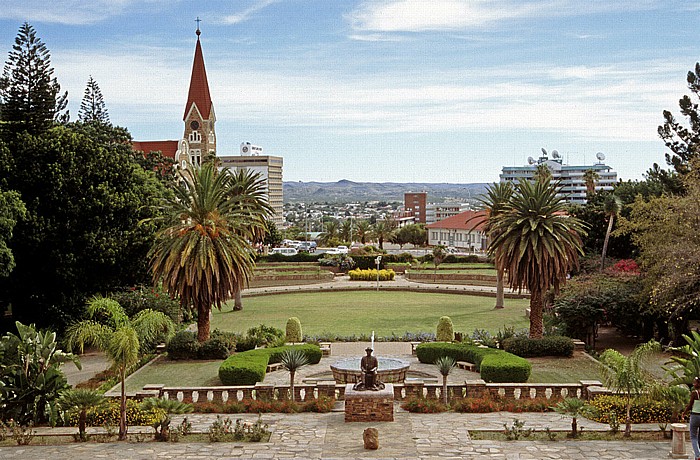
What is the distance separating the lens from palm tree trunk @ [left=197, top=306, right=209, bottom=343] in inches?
1055

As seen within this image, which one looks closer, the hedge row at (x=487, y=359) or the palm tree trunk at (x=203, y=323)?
the hedge row at (x=487, y=359)

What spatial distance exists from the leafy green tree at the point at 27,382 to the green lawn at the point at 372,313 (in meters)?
16.3

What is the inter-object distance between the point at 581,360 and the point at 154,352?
15.0 meters

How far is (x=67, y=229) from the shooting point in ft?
95.2

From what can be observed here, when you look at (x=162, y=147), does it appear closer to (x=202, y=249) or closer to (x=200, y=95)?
(x=200, y=95)

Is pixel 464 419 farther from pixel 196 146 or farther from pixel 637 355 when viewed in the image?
pixel 196 146

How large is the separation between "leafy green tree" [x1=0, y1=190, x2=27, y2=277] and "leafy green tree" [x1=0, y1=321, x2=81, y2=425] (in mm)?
9081

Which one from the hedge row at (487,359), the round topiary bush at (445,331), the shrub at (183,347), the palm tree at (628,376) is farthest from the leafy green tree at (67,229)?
the palm tree at (628,376)

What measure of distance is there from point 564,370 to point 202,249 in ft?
40.9

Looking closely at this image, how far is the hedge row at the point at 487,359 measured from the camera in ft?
71.7

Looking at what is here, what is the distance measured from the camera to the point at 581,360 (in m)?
26.1

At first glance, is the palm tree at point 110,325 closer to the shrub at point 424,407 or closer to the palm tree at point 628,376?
the shrub at point 424,407

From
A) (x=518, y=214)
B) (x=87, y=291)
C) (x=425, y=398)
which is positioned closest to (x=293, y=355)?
(x=425, y=398)

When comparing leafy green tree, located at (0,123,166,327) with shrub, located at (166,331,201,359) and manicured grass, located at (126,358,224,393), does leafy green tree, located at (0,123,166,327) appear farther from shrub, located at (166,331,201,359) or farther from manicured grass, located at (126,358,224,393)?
manicured grass, located at (126,358,224,393)
